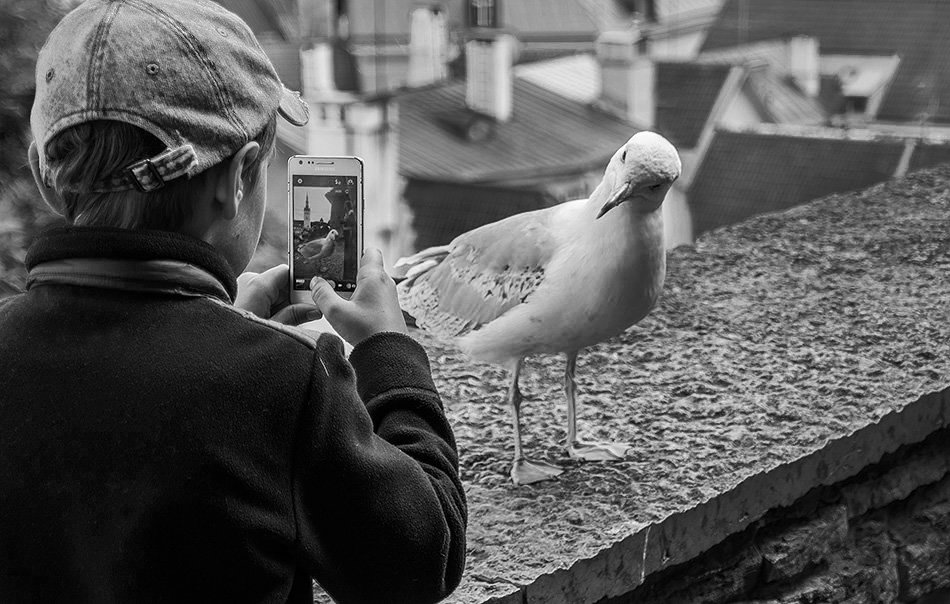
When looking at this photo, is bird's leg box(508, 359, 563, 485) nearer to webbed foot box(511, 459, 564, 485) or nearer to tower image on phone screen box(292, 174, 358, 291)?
webbed foot box(511, 459, 564, 485)

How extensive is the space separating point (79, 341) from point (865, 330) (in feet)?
5.87

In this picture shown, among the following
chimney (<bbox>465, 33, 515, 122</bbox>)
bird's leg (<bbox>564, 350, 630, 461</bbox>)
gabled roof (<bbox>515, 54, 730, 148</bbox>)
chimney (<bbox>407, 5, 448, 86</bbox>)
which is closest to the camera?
bird's leg (<bbox>564, 350, 630, 461</bbox>)

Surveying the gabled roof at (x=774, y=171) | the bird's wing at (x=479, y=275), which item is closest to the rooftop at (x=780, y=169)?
the gabled roof at (x=774, y=171)

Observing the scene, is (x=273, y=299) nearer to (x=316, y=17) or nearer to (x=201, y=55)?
(x=201, y=55)

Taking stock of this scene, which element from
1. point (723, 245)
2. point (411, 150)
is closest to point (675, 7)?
point (411, 150)

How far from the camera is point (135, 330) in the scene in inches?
45.6

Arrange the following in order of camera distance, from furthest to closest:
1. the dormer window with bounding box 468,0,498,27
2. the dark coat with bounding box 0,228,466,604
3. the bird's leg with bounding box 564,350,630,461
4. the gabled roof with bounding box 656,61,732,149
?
the dormer window with bounding box 468,0,498,27
the gabled roof with bounding box 656,61,732,149
the bird's leg with bounding box 564,350,630,461
the dark coat with bounding box 0,228,466,604

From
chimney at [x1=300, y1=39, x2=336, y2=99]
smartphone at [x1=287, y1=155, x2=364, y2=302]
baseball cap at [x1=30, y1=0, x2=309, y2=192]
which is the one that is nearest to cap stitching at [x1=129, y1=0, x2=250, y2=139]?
baseball cap at [x1=30, y1=0, x2=309, y2=192]

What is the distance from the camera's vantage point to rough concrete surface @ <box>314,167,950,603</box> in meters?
1.80

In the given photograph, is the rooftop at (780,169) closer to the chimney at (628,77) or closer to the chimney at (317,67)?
the chimney at (628,77)

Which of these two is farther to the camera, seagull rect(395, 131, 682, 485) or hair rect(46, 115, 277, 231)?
seagull rect(395, 131, 682, 485)

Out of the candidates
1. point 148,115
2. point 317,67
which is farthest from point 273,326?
point 317,67

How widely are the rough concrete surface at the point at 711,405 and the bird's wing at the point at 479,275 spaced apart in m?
0.23

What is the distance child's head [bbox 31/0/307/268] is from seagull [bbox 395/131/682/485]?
714 mm
